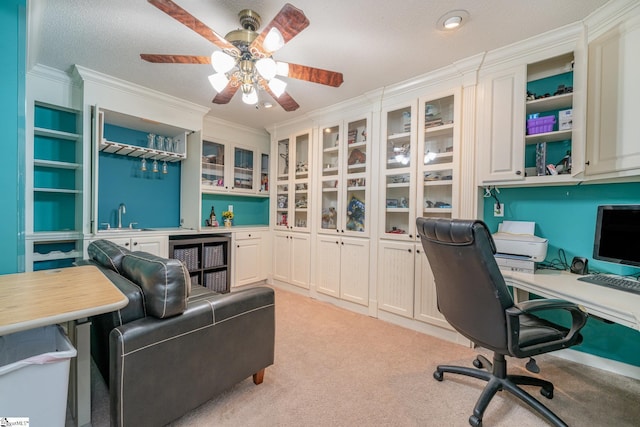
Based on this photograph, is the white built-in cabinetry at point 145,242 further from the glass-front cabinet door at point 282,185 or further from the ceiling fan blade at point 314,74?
the ceiling fan blade at point 314,74

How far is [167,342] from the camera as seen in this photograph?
4.38 ft

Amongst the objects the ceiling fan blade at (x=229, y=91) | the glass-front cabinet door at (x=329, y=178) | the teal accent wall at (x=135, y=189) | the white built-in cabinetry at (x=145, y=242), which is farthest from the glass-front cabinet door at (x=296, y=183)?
the ceiling fan blade at (x=229, y=91)

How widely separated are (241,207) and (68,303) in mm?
3397

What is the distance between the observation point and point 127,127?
3254mm

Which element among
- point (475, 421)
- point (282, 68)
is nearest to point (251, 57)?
point (282, 68)

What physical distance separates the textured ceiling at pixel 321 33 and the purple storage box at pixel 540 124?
24.7 inches

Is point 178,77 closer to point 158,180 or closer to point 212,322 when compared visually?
point 158,180

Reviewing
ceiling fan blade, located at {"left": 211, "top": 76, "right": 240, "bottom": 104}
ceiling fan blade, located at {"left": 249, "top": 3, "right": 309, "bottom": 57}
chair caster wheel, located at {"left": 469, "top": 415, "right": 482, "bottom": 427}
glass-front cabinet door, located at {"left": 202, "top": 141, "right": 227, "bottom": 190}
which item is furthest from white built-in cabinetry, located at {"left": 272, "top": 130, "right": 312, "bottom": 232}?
chair caster wheel, located at {"left": 469, "top": 415, "right": 482, "bottom": 427}

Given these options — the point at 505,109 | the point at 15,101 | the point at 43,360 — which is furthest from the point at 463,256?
the point at 15,101

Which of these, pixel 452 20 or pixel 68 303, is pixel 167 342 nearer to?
pixel 68 303

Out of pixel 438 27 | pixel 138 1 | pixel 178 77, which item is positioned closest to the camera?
pixel 138 1

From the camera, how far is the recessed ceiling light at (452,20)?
70.3 inches

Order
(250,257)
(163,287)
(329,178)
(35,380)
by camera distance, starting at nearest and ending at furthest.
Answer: (35,380) → (163,287) → (329,178) → (250,257)

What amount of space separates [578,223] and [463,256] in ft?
4.70
